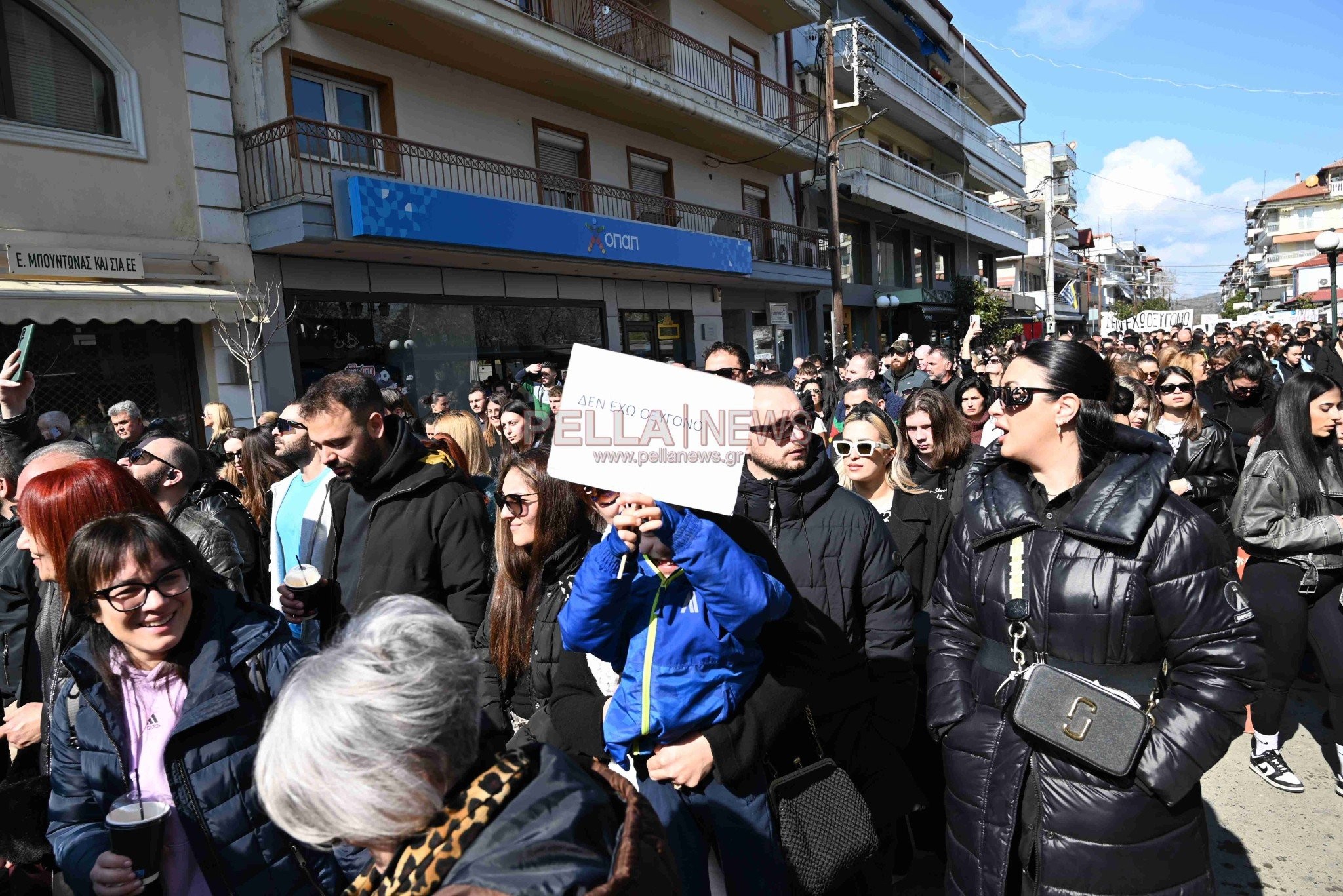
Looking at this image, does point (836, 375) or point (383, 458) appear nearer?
point (383, 458)

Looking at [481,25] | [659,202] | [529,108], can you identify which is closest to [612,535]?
[481,25]

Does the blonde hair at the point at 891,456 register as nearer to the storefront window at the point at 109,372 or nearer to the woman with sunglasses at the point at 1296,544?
the woman with sunglasses at the point at 1296,544

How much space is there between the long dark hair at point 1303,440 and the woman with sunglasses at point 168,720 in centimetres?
409

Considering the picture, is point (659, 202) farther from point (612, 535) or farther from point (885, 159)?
point (612, 535)

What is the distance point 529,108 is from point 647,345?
17.6 ft

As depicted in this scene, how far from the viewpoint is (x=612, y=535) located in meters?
2.03

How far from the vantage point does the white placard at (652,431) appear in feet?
6.40

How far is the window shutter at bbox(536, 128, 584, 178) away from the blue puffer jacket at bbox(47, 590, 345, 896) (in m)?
13.6

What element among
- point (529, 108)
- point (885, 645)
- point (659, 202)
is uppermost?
point (529, 108)

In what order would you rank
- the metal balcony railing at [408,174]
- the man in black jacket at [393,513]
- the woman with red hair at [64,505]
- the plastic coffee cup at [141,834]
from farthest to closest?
the metal balcony railing at [408,174]
the man in black jacket at [393,513]
the woman with red hair at [64,505]
the plastic coffee cup at [141,834]

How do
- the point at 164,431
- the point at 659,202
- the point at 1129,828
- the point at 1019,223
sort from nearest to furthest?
the point at 1129,828
the point at 164,431
the point at 659,202
the point at 1019,223

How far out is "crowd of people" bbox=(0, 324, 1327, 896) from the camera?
1.38 meters

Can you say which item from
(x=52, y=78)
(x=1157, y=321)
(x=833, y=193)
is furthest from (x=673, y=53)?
(x=1157, y=321)

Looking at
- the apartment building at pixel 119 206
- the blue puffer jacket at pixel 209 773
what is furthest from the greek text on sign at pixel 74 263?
the blue puffer jacket at pixel 209 773
